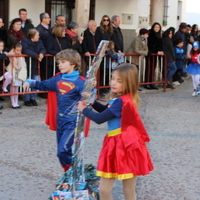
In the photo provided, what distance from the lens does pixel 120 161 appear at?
3955mm

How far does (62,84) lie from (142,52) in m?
7.55

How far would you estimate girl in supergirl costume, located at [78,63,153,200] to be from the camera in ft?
13.0

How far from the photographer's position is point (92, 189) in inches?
176

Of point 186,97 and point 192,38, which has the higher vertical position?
point 192,38

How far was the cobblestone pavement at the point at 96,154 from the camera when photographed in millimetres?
5090

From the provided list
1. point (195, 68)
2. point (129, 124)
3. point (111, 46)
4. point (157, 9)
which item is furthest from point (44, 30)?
point (129, 124)

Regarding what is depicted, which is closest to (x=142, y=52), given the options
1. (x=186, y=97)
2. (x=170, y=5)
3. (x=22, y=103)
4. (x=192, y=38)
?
(x=186, y=97)

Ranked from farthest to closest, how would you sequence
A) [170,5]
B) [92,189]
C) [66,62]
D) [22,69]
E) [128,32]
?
[170,5]
[128,32]
[22,69]
[66,62]
[92,189]

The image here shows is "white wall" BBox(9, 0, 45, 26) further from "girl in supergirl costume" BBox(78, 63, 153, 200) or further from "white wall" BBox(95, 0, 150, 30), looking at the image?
"girl in supergirl costume" BBox(78, 63, 153, 200)

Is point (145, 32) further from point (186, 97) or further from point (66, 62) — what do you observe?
point (66, 62)

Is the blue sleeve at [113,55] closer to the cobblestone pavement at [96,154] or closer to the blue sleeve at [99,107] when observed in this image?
the cobblestone pavement at [96,154]

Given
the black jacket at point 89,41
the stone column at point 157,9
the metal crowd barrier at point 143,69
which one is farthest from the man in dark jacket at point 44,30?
the stone column at point 157,9

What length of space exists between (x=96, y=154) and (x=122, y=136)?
2482mm

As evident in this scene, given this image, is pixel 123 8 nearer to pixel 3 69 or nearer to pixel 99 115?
pixel 3 69
